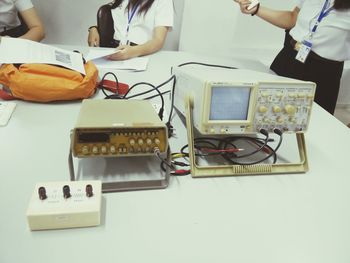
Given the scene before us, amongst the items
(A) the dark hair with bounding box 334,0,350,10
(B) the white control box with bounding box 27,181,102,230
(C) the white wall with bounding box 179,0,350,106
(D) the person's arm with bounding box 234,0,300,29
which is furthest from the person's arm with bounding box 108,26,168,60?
(B) the white control box with bounding box 27,181,102,230

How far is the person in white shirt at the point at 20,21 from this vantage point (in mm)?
1997

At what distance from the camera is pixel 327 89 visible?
1.75 m

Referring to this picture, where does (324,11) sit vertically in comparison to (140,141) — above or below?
above

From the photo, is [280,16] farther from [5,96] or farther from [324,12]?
[5,96]

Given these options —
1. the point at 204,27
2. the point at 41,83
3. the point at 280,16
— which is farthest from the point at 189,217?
the point at 204,27

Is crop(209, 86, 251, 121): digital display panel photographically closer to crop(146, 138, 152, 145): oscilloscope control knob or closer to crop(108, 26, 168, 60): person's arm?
crop(146, 138, 152, 145): oscilloscope control knob

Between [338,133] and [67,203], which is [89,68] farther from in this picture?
[338,133]

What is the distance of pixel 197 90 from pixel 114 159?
12.3 inches

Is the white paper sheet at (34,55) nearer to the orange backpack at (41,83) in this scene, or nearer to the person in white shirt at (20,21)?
the orange backpack at (41,83)

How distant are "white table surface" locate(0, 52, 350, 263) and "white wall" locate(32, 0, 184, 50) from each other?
6.50ft

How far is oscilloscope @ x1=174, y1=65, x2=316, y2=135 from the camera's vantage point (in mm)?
797

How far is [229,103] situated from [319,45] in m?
1.12

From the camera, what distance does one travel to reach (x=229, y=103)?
2.68 ft

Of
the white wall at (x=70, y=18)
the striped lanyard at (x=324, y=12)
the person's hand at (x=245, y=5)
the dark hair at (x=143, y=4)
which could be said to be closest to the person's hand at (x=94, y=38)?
the dark hair at (x=143, y=4)
